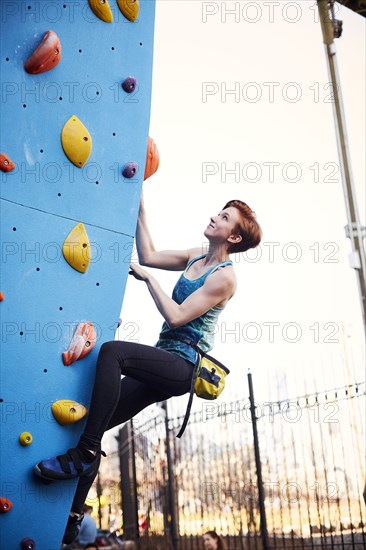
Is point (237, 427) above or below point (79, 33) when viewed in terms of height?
below

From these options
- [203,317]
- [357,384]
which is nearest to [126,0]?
[203,317]

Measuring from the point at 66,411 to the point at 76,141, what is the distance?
95 centimetres

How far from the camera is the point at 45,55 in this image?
2.40 m

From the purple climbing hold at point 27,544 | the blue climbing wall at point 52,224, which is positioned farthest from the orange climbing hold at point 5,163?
the purple climbing hold at point 27,544

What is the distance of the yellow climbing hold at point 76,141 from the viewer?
97.7 inches

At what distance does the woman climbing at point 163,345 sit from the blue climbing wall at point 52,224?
0.07 metres

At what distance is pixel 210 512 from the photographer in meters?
7.37

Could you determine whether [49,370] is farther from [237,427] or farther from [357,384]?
[237,427]

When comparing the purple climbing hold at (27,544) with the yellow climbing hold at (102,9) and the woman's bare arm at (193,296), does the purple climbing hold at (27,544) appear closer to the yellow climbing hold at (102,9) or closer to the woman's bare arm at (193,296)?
the woman's bare arm at (193,296)

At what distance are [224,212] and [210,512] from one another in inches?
208

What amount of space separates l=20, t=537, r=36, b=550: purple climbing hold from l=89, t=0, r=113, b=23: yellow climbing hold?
1902mm

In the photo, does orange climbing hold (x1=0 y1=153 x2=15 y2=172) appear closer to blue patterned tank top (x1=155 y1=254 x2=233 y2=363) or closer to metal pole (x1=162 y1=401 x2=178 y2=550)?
blue patterned tank top (x1=155 y1=254 x2=233 y2=363)

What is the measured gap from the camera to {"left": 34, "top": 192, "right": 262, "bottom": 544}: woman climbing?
8.04ft

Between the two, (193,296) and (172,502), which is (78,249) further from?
(172,502)
